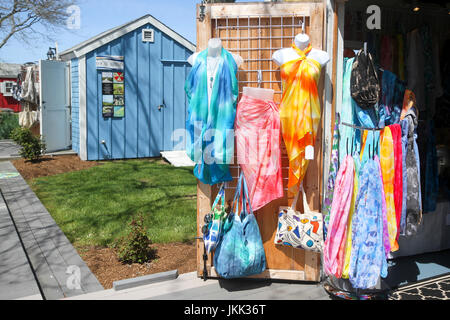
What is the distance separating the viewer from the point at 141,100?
985 centimetres

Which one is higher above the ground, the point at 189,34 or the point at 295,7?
the point at 189,34

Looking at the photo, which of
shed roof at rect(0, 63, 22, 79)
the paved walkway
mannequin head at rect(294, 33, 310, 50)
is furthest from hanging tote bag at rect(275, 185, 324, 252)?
shed roof at rect(0, 63, 22, 79)

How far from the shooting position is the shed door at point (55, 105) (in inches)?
397

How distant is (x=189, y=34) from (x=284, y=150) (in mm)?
7443

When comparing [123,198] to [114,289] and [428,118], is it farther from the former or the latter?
[428,118]

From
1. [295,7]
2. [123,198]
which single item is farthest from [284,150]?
[123,198]

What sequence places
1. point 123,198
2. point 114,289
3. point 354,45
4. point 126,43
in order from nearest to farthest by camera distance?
point 114,289 < point 354,45 < point 123,198 < point 126,43

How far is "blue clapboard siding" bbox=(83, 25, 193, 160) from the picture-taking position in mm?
9430

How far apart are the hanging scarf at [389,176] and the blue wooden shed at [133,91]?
7.44 metres

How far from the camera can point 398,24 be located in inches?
159

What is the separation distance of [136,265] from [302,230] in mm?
1644

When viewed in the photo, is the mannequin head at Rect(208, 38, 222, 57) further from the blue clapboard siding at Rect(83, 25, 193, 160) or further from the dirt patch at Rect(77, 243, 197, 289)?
the blue clapboard siding at Rect(83, 25, 193, 160)

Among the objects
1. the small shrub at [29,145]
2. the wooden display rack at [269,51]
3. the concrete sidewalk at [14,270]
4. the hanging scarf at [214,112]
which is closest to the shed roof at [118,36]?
the small shrub at [29,145]
